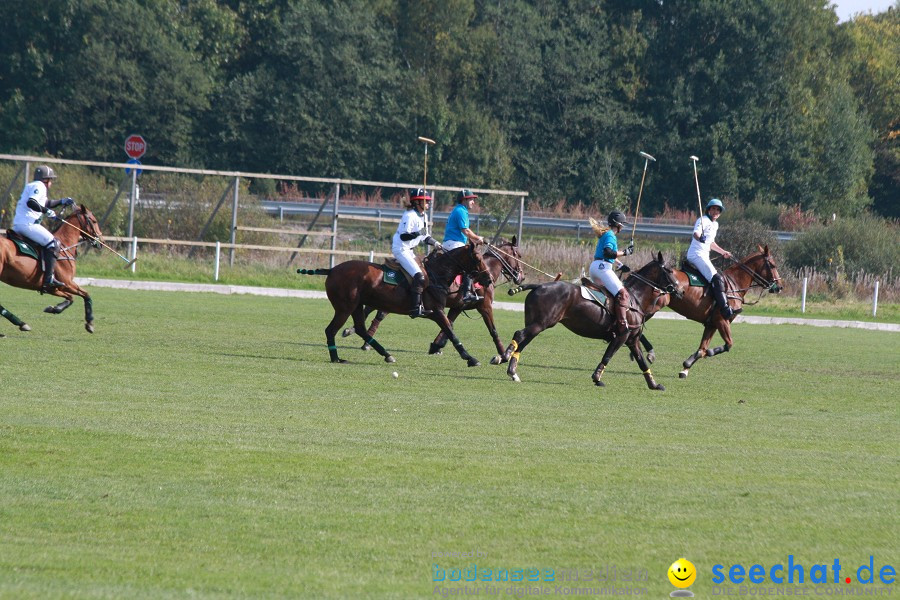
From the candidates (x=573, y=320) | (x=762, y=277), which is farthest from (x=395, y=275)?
(x=762, y=277)

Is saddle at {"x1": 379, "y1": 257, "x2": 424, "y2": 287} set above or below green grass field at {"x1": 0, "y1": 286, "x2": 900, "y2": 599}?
above

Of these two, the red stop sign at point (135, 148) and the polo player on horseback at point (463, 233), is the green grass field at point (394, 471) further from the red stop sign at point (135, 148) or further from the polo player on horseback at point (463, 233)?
the red stop sign at point (135, 148)

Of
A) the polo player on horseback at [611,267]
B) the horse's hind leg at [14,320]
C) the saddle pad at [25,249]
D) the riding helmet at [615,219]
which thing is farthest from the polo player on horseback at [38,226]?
the riding helmet at [615,219]

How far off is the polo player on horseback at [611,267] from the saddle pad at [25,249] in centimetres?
796

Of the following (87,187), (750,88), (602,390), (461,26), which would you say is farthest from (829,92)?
(602,390)

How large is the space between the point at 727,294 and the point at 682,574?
42.7 feet

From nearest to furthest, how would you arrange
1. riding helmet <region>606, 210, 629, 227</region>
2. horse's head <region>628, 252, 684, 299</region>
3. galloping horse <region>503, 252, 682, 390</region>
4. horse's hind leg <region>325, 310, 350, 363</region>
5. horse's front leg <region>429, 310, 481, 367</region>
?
galloping horse <region>503, 252, 682, 390</region> → riding helmet <region>606, 210, 629, 227</region> → horse's hind leg <region>325, 310, 350, 363</region> → horse's front leg <region>429, 310, 481, 367</region> → horse's head <region>628, 252, 684, 299</region>

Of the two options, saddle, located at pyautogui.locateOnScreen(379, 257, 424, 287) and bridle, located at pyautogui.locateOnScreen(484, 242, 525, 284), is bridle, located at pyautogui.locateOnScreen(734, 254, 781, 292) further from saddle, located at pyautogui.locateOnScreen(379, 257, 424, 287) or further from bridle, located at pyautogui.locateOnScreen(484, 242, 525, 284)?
saddle, located at pyautogui.locateOnScreen(379, 257, 424, 287)

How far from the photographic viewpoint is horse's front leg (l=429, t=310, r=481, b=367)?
17062 mm

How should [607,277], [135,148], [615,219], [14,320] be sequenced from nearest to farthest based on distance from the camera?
[615,219] < [607,277] < [14,320] < [135,148]

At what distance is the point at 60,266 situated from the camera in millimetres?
18531

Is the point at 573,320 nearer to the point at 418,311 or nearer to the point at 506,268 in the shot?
the point at 418,311

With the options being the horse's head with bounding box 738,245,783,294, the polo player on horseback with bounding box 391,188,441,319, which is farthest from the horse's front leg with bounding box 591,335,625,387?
the horse's head with bounding box 738,245,783,294

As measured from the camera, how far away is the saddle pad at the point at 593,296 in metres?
16.3
